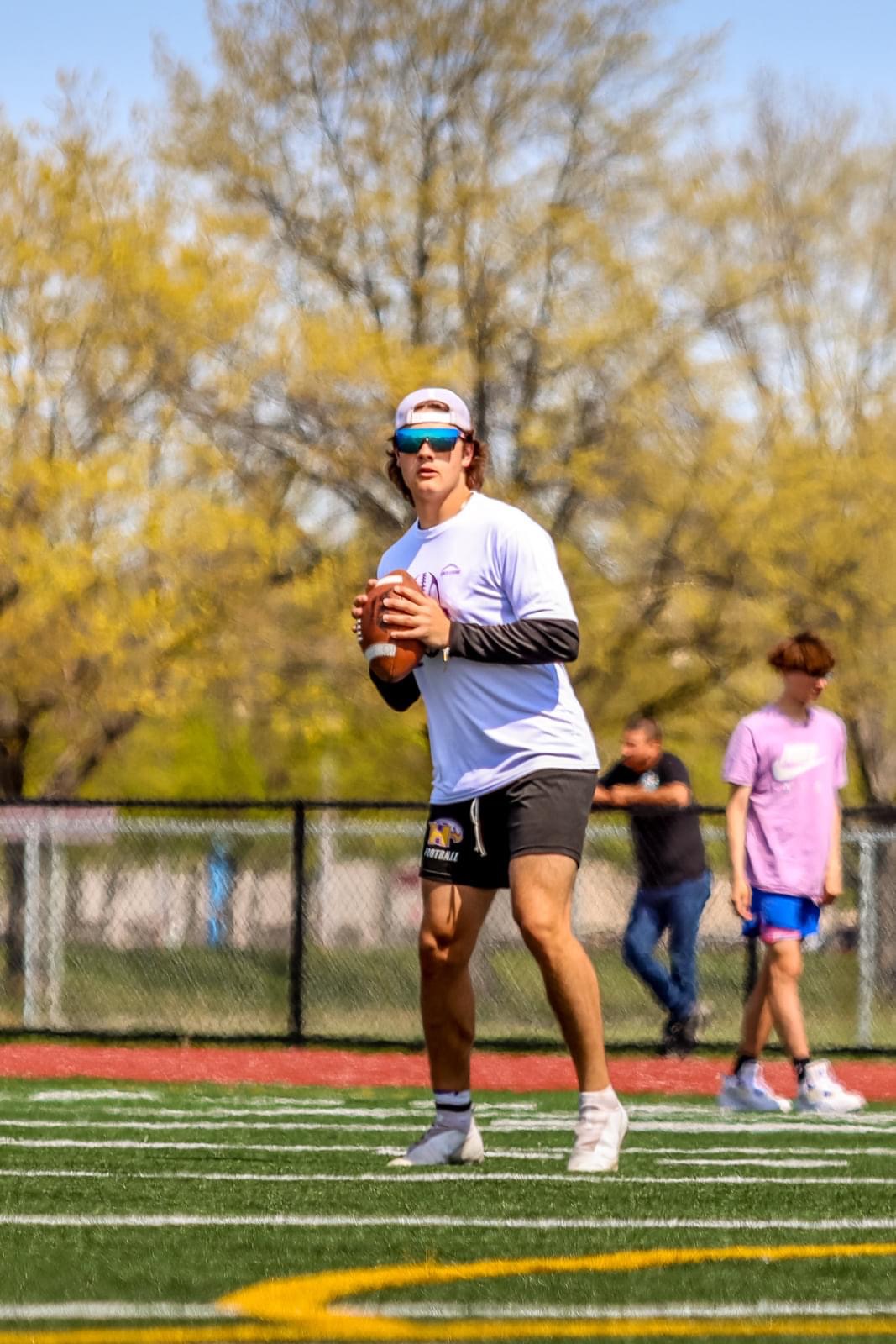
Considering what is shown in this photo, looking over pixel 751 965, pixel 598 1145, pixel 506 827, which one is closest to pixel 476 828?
pixel 506 827

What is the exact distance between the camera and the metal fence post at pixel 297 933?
14438 millimetres

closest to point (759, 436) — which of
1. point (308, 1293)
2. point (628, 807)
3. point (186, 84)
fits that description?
point (186, 84)

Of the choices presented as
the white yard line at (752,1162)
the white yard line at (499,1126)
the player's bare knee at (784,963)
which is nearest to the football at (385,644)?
the white yard line at (752,1162)

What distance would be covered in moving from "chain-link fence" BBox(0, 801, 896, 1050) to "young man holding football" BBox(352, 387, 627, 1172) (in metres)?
7.49

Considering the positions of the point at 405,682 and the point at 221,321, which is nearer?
the point at 405,682

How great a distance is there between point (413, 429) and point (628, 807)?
7.69 m

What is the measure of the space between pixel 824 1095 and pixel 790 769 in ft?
4.40

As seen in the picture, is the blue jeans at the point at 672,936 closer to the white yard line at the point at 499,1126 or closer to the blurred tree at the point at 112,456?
the white yard line at the point at 499,1126

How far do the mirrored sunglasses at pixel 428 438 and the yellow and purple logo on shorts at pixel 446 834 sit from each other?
Answer: 3.44 feet

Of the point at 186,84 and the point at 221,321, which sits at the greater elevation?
the point at 186,84

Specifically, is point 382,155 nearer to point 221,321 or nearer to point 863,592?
point 221,321

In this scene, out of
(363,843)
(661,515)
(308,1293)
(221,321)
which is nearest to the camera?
(308,1293)

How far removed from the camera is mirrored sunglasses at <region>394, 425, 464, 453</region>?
6.70m

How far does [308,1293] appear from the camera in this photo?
4.02 meters
